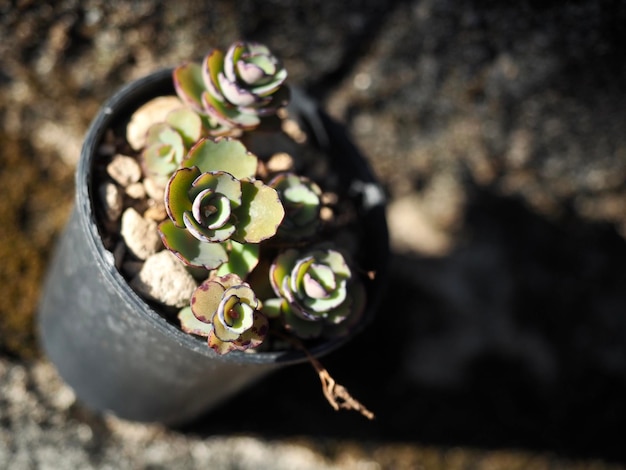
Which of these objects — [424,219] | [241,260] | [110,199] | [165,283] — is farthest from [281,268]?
[424,219]

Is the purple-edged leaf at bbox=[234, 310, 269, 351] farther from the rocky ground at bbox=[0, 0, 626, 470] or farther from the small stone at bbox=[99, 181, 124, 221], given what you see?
the rocky ground at bbox=[0, 0, 626, 470]

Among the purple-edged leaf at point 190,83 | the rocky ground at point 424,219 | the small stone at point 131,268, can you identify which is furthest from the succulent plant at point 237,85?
the rocky ground at point 424,219

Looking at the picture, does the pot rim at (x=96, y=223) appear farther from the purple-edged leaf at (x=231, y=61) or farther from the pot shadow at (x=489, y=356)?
the pot shadow at (x=489, y=356)

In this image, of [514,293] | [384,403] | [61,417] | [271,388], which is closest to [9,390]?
[61,417]

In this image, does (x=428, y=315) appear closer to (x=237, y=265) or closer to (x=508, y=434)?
(x=508, y=434)

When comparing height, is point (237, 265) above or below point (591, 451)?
above

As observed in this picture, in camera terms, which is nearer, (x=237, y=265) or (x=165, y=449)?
(x=237, y=265)

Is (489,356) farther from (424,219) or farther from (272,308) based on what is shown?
(272,308)

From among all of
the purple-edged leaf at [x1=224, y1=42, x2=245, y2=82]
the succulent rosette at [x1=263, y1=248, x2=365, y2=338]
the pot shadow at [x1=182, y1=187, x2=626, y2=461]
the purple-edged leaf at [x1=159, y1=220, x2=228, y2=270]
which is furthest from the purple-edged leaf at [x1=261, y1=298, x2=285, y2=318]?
the pot shadow at [x1=182, y1=187, x2=626, y2=461]
